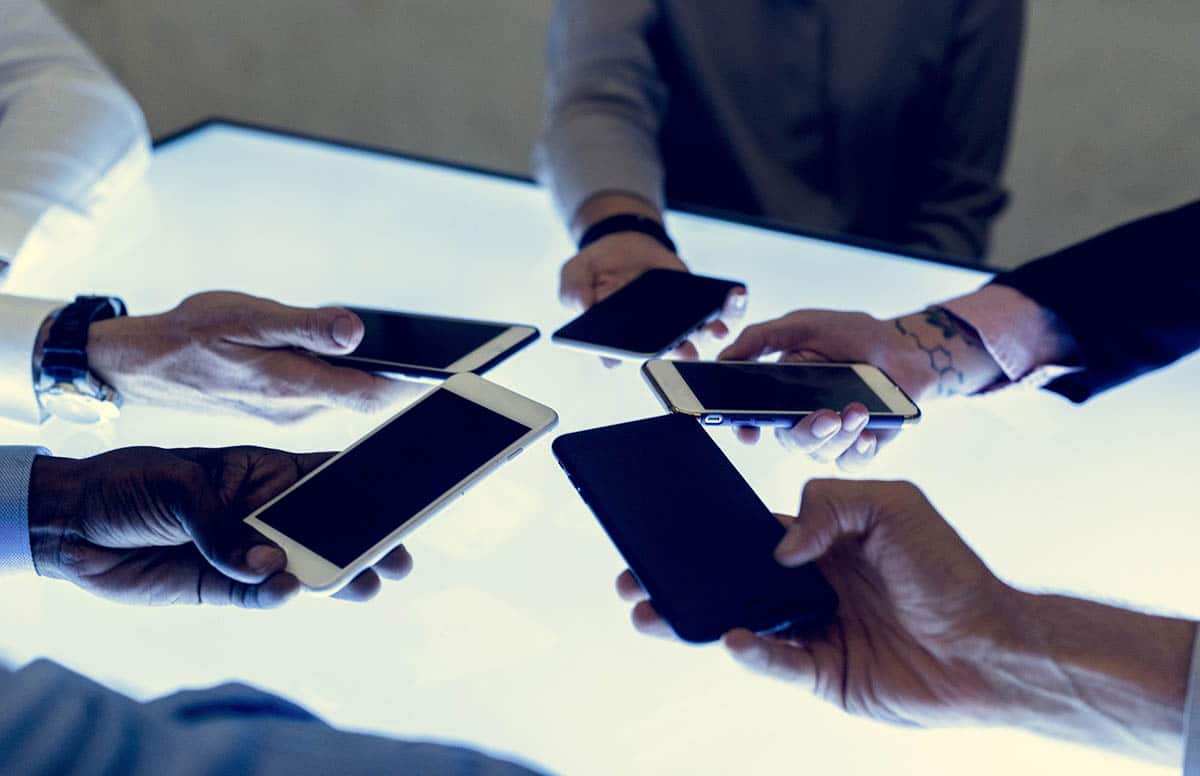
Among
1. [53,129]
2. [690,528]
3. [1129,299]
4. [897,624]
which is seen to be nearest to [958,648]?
[897,624]

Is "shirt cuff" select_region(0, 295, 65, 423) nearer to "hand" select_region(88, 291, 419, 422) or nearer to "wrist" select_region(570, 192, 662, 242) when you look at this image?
"hand" select_region(88, 291, 419, 422)

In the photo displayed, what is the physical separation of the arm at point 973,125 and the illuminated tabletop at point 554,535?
0.25 meters

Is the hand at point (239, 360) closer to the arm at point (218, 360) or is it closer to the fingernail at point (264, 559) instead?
the arm at point (218, 360)

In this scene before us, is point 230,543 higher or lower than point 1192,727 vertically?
lower

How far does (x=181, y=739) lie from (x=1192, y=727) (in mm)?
622

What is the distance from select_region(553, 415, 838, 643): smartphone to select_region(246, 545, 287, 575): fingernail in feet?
0.73

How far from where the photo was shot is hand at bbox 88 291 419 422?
846 mm

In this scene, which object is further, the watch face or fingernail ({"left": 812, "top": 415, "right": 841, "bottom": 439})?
the watch face

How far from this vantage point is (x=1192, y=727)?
1.86 ft

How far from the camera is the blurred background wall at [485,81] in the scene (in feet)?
6.40

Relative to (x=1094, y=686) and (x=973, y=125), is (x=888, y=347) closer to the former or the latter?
(x=1094, y=686)

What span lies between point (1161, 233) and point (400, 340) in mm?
788

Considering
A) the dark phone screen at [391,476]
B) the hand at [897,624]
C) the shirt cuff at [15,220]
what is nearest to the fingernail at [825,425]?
the hand at [897,624]

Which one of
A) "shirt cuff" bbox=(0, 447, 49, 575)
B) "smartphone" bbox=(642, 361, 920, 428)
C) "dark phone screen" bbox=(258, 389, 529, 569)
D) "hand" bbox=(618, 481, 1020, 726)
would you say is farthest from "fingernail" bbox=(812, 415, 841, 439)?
"shirt cuff" bbox=(0, 447, 49, 575)
